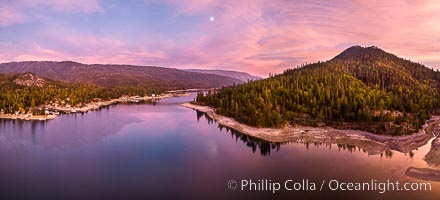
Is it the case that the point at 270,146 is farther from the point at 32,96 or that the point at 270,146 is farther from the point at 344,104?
the point at 32,96

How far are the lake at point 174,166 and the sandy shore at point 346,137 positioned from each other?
2603 mm

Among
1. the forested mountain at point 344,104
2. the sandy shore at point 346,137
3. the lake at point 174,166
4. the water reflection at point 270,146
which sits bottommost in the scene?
the lake at point 174,166

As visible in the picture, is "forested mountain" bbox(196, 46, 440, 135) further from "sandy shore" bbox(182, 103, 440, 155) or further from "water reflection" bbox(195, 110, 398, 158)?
"water reflection" bbox(195, 110, 398, 158)

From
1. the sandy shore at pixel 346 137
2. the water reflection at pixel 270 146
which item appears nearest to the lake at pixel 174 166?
the water reflection at pixel 270 146

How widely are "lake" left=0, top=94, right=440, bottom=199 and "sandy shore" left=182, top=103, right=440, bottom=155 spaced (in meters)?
2.60

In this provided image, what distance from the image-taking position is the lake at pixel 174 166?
A: 1243 inches

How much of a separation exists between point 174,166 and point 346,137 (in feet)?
118

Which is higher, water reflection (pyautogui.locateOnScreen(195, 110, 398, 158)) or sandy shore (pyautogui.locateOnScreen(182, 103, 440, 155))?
sandy shore (pyautogui.locateOnScreen(182, 103, 440, 155))

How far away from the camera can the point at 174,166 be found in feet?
135

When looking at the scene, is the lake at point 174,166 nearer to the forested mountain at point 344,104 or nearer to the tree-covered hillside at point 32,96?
the forested mountain at point 344,104

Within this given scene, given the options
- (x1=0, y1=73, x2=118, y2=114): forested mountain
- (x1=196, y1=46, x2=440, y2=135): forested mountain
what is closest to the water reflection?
(x1=196, y1=46, x2=440, y2=135): forested mountain

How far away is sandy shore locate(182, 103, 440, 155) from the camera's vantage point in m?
50.7

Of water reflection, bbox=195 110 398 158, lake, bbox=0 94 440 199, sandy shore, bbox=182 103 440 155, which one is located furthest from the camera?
sandy shore, bbox=182 103 440 155

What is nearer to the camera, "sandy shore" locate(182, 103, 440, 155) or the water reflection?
the water reflection
